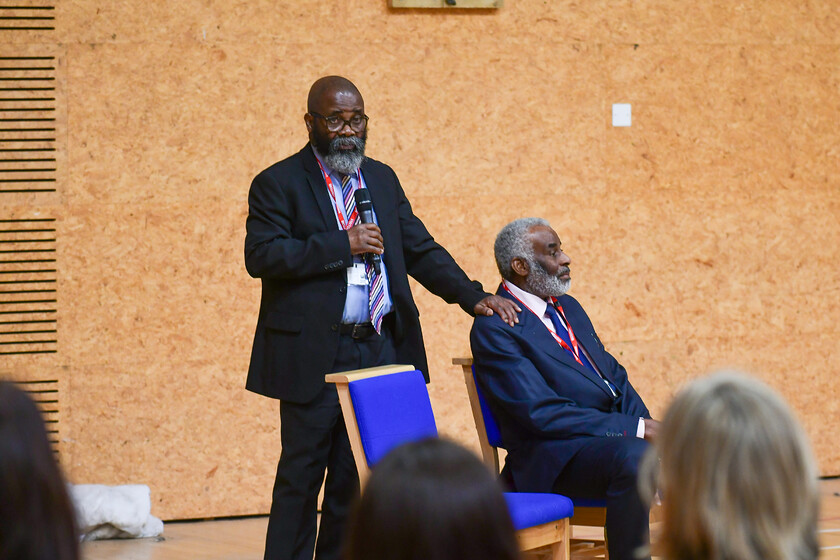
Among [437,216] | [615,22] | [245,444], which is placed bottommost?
[245,444]

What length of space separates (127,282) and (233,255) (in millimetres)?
513

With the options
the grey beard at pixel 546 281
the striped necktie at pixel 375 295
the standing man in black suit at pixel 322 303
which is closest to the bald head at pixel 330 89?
the standing man in black suit at pixel 322 303

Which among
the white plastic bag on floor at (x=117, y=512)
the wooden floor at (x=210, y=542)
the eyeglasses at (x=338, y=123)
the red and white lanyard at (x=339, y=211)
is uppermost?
the eyeglasses at (x=338, y=123)

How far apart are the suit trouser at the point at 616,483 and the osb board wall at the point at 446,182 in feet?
7.23

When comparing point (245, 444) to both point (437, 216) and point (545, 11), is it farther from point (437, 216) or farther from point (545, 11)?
point (545, 11)

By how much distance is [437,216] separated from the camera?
5293mm

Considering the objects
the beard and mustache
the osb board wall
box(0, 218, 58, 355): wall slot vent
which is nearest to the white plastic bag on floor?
the osb board wall

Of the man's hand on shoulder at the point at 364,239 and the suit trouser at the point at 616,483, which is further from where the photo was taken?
the man's hand on shoulder at the point at 364,239

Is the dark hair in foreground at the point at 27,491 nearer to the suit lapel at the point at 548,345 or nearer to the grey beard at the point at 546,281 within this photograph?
the suit lapel at the point at 548,345

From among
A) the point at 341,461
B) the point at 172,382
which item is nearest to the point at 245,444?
the point at 172,382

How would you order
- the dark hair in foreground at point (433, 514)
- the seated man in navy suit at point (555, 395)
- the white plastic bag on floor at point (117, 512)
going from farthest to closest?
1. the white plastic bag on floor at point (117, 512)
2. the seated man in navy suit at point (555, 395)
3. the dark hair in foreground at point (433, 514)

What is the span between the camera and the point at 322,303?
326cm

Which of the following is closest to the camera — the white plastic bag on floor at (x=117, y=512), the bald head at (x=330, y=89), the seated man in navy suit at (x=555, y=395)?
the seated man in navy suit at (x=555, y=395)

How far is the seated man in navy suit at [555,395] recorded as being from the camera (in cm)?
302
